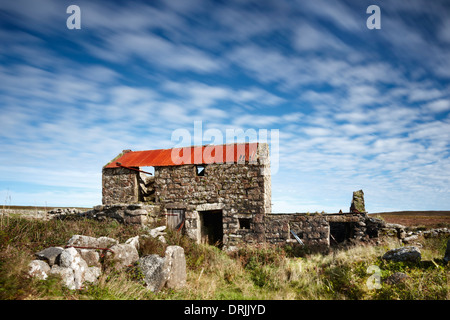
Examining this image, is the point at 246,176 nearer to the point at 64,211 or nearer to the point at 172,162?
the point at 172,162

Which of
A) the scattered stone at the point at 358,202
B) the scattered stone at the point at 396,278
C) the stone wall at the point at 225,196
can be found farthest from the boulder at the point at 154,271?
the scattered stone at the point at 358,202

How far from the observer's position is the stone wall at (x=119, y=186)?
1611 cm

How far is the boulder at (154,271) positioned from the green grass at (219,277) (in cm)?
23

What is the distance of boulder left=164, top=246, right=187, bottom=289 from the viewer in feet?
25.1

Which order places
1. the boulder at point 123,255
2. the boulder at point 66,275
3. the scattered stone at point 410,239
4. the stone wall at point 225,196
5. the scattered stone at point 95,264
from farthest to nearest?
the scattered stone at point 410,239 < the stone wall at point 225,196 < the boulder at point 123,255 < the scattered stone at point 95,264 < the boulder at point 66,275

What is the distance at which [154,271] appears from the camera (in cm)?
734

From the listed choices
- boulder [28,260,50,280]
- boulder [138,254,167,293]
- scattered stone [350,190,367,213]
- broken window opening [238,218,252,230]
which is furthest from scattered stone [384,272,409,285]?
scattered stone [350,190,367,213]

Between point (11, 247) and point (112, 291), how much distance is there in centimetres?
235

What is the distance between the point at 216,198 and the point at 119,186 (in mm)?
5918

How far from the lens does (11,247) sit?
19.8 feet

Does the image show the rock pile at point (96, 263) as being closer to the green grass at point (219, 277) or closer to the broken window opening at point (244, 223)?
the green grass at point (219, 277)

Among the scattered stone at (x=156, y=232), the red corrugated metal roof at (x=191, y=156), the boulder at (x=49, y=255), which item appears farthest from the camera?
the red corrugated metal roof at (x=191, y=156)

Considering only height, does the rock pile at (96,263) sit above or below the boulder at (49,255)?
below
